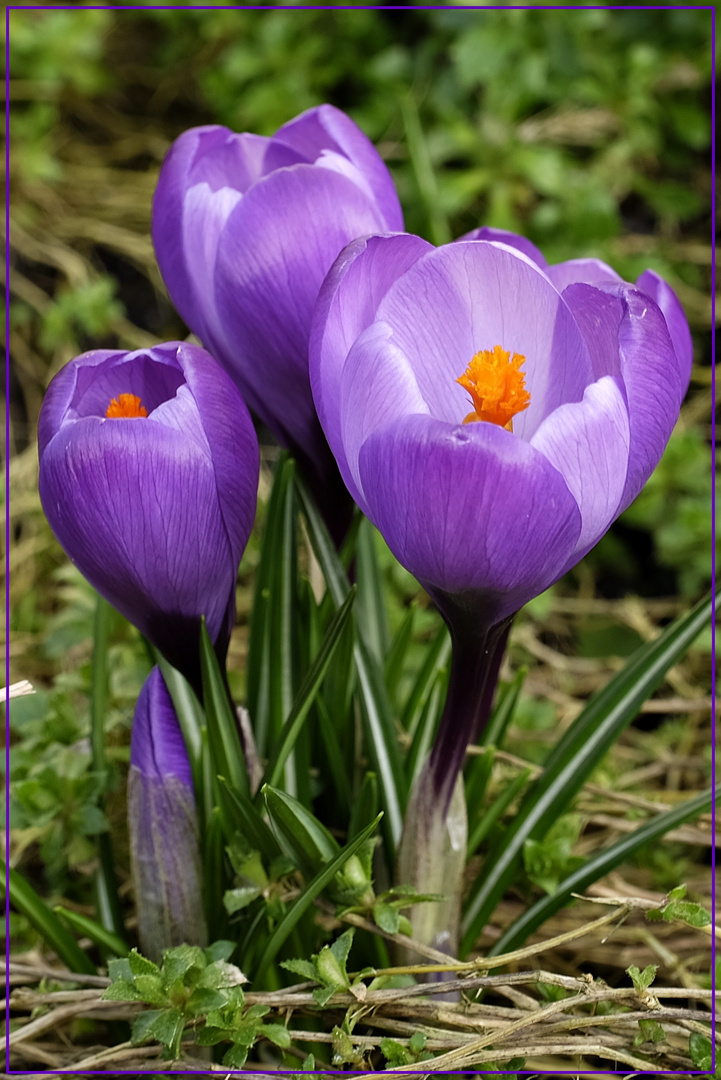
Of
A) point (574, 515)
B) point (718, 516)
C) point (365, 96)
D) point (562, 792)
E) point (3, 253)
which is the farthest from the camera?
point (365, 96)

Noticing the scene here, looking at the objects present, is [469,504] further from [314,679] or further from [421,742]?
[421,742]

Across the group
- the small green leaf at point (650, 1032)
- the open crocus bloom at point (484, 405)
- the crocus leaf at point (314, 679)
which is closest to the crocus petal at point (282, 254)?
the open crocus bloom at point (484, 405)

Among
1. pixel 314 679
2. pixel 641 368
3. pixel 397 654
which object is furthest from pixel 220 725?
pixel 641 368

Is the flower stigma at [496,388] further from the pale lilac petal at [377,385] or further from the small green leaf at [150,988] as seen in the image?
the small green leaf at [150,988]

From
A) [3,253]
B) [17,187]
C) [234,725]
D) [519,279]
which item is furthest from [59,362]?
[519,279]

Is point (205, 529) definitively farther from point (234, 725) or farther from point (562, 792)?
point (562, 792)

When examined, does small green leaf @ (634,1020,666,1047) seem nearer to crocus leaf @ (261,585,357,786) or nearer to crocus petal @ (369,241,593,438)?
crocus leaf @ (261,585,357,786)

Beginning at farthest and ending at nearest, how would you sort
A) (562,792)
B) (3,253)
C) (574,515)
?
(3,253) < (562,792) < (574,515)
